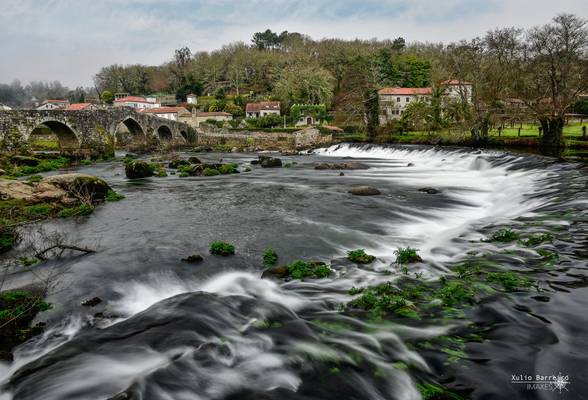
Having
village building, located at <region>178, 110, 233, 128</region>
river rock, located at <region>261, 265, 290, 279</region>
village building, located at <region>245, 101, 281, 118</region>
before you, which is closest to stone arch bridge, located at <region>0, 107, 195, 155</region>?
village building, located at <region>178, 110, 233, 128</region>

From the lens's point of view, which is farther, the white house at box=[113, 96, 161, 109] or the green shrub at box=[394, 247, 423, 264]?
the white house at box=[113, 96, 161, 109]

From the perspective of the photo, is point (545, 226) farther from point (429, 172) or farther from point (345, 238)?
point (429, 172)

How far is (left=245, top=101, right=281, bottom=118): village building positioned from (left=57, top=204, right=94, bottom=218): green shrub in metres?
76.4

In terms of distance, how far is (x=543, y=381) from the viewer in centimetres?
538

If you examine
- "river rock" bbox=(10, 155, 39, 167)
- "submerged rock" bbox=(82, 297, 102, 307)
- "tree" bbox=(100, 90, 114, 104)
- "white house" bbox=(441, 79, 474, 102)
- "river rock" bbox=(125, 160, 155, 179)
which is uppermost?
Answer: "tree" bbox=(100, 90, 114, 104)

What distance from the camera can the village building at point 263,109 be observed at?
92.9 m

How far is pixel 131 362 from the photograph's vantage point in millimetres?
6453

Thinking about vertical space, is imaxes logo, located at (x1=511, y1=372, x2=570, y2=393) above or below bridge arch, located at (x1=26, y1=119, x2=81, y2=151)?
below

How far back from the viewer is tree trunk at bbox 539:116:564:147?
112 ft

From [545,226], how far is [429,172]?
20.6 m

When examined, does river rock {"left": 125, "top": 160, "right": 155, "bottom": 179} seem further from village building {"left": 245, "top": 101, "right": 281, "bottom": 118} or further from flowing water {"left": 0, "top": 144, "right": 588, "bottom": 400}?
village building {"left": 245, "top": 101, "right": 281, "bottom": 118}

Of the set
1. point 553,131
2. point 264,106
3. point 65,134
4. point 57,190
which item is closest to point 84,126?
point 65,134

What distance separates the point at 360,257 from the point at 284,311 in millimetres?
4001

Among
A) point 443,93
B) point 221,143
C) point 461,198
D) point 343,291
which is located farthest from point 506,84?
point 221,143
